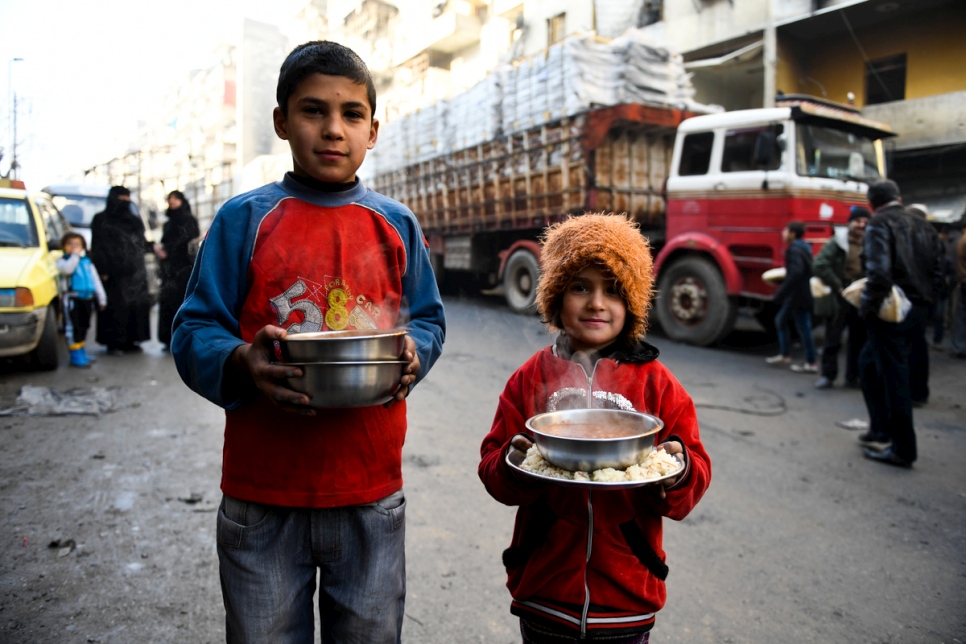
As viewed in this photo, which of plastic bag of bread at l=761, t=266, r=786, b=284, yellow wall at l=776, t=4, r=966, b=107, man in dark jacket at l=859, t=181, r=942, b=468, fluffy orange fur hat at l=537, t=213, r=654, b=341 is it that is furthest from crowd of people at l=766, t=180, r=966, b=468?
yellow wall at l=776, t=4, r=966, b=107

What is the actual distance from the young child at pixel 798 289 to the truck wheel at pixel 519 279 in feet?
14.0

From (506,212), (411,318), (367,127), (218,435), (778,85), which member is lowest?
(218,435)

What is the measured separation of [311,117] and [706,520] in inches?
121

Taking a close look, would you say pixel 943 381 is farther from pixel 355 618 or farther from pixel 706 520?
pixel 355 618

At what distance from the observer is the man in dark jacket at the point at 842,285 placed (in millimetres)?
6579

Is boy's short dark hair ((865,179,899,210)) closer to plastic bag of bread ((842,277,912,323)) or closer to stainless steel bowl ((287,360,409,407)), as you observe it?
plastic bag of bread ((842,277,912,323))

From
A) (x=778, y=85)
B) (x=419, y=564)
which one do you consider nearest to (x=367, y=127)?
(x=419, y=564)

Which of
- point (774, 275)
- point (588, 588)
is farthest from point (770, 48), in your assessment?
point (588, 588)

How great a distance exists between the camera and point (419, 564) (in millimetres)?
2953

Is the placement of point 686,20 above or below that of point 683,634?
above

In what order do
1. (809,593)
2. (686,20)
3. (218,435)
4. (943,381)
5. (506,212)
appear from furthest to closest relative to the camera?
(686,20) < (506,212) < (943,381) < (218,435) < (809,593)

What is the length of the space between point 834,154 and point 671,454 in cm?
800

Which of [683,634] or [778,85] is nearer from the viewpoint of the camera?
[683,634]

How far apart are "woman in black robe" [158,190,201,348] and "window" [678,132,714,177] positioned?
635 centimetres
